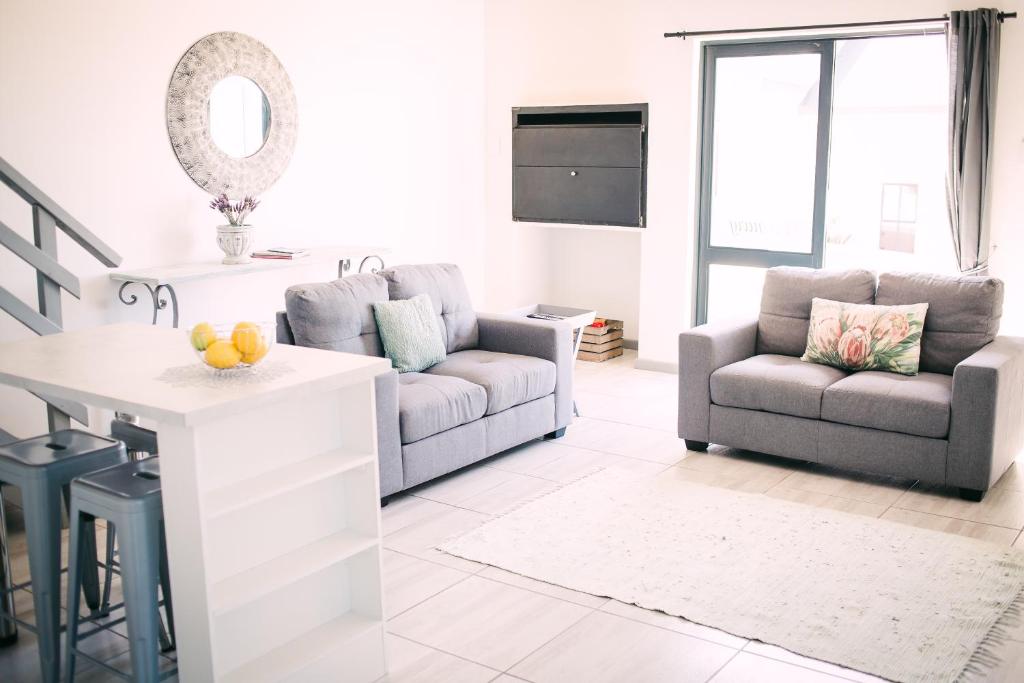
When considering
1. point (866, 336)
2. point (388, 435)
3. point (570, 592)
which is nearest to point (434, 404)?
point (388, 435)

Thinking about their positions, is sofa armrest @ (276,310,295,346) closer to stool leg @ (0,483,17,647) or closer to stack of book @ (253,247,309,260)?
stack of book @ (253,247,309,260)

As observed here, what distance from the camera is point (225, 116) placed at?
552 centimetres

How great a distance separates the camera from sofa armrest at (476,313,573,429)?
5262mm

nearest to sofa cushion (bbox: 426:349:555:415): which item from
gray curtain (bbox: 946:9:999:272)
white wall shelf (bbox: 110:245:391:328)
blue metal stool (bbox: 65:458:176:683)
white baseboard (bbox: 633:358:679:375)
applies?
white wall shelf (bbox: 110:245:391:328)

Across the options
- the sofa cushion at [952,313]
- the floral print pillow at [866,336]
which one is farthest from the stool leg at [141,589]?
the sofa cushion at [952,313]

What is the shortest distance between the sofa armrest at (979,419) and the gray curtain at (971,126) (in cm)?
121

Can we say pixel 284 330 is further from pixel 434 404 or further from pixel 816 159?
pixel 816 159

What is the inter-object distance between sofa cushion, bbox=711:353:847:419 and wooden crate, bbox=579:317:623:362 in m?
2.15

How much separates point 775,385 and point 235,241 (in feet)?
9.16

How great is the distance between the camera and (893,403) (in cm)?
454

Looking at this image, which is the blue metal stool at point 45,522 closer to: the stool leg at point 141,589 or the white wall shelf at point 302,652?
the stool leg at point 141,589

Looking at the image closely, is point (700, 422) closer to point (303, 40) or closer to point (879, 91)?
point (879, 91)

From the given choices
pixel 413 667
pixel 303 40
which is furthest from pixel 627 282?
pixel 413 667

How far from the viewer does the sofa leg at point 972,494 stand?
4410 millimetres
